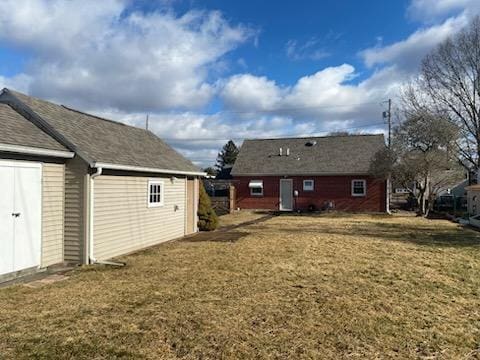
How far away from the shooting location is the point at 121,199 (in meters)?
9.75

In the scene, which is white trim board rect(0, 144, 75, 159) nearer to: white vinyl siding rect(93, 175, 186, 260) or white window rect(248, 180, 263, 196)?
white vinyl siding rect(93, 175, 186, 260)

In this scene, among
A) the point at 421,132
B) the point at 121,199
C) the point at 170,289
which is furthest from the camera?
the point at 421,132

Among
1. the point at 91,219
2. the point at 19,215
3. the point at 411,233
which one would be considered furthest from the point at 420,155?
the point at 19,215

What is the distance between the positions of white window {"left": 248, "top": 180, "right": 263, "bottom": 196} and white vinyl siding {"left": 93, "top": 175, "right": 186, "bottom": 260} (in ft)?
45.9

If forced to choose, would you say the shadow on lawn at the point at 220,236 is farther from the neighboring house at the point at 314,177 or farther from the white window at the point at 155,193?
the neighboring house at the point at 314,177

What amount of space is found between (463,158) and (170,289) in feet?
89.7

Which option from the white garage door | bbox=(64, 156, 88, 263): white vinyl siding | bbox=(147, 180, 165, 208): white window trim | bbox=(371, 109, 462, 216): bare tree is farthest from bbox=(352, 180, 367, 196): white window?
the white garage door

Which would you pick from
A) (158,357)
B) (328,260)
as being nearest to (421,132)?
(328,260)

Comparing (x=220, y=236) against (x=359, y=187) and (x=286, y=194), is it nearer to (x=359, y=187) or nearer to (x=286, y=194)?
(x=286, y=194)

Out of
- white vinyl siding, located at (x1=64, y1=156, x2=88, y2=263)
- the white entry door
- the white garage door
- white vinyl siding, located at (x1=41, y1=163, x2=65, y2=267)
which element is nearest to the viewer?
the white garage door

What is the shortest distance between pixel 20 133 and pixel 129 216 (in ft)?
11.2

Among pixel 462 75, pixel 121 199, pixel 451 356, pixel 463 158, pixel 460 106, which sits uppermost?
pixel 462 75

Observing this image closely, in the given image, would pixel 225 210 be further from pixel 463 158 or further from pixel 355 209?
pixel 463 158

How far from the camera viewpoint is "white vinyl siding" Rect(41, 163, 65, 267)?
310 inches
